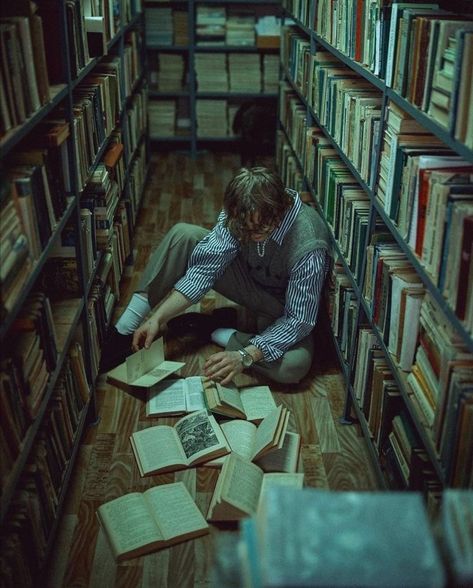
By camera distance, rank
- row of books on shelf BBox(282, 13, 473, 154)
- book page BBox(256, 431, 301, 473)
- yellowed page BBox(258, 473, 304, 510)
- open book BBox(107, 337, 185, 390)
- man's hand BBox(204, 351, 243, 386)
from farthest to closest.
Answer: open book BBox(107, 337, 185, 390)
man's hand BBox(204, 351, 243, 386)
book page BBox(256, 431, 301, 473)
yellowed page BBox(258, 473, 304, 510)
row of books on shelf BBox(282, 13, 473, 154)

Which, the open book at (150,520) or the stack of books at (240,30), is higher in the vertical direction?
the stack of books at (240,30)

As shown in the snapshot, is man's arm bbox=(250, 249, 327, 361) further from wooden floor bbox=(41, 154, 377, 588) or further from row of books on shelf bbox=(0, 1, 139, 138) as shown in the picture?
row of books on shelf bbox=(0, 1, 139, 138)

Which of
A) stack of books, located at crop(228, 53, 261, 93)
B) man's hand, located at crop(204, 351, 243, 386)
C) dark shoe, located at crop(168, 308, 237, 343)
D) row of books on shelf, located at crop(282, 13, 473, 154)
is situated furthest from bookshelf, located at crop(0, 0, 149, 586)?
stack of books, located at crop(228, 53, 261, 93)

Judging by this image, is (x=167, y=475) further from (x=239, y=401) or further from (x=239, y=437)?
(x=239, y=401)

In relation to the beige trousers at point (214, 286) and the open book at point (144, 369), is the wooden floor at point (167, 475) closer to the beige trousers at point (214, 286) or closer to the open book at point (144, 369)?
the open book at point (144, 369)

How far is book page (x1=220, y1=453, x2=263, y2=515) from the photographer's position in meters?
1.87

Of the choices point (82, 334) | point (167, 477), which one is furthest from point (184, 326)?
point (167, 477)

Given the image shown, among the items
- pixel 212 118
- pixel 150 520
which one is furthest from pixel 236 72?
pixel 150 520

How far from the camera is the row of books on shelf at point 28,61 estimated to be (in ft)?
4.60

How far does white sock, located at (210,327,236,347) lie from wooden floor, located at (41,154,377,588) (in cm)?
Result: 4

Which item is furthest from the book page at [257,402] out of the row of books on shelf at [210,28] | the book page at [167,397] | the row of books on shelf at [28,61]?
the row of books on shelf at [210,28]

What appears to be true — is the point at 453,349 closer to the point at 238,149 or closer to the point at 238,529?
the point at 238,529

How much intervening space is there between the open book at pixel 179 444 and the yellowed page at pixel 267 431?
0.40 feet

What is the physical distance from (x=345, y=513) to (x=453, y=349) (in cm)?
69
